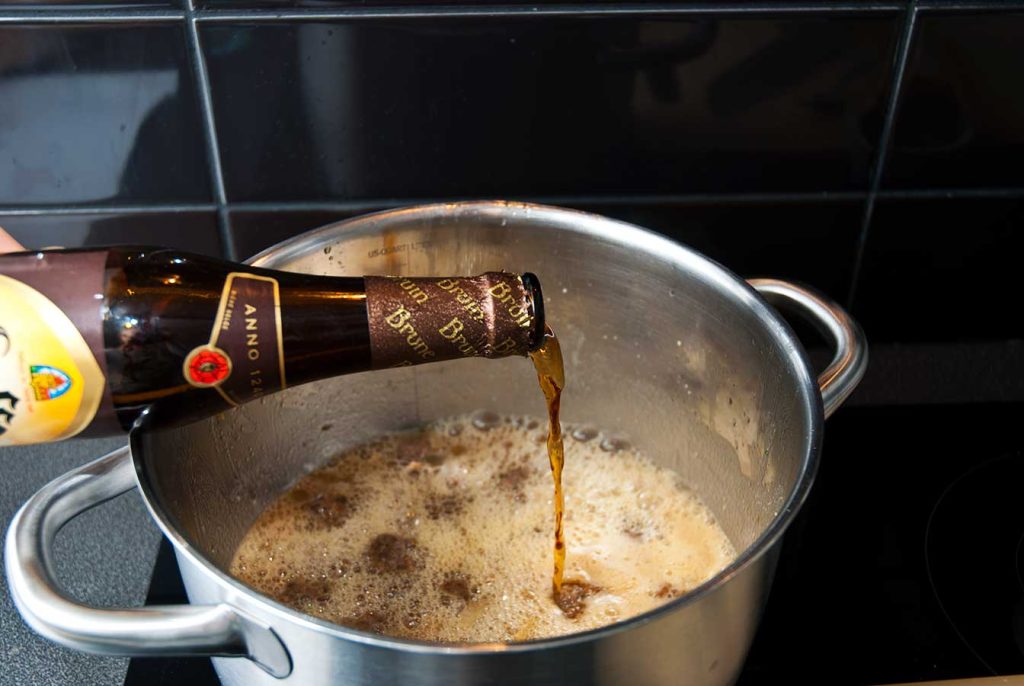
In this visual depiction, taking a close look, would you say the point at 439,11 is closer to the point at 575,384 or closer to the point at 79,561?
the point at 575,384

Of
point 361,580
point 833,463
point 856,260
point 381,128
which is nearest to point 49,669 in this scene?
point 361,580

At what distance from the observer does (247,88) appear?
2.55 ft

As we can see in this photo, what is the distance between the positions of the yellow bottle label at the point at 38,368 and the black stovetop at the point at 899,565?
200 mm

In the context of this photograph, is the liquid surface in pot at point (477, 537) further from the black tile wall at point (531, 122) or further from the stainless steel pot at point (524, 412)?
the black tile wall at point (531, 122)

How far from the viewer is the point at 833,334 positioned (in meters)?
0.67

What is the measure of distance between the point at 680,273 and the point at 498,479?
8.7 inches

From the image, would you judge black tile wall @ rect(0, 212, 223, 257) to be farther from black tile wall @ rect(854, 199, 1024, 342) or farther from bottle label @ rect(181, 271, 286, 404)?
black tile wall @ rect(854, 199, 1024, 342)

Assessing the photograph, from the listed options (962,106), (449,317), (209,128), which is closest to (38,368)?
(449,317)

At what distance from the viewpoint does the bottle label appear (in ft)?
1.88

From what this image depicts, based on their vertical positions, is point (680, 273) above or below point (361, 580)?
above

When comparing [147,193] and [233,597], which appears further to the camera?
[147,193]

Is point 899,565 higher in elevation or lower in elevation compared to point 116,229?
lower

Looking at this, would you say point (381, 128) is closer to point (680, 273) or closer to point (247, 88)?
point (247, 88)

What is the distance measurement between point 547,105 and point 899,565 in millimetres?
418
